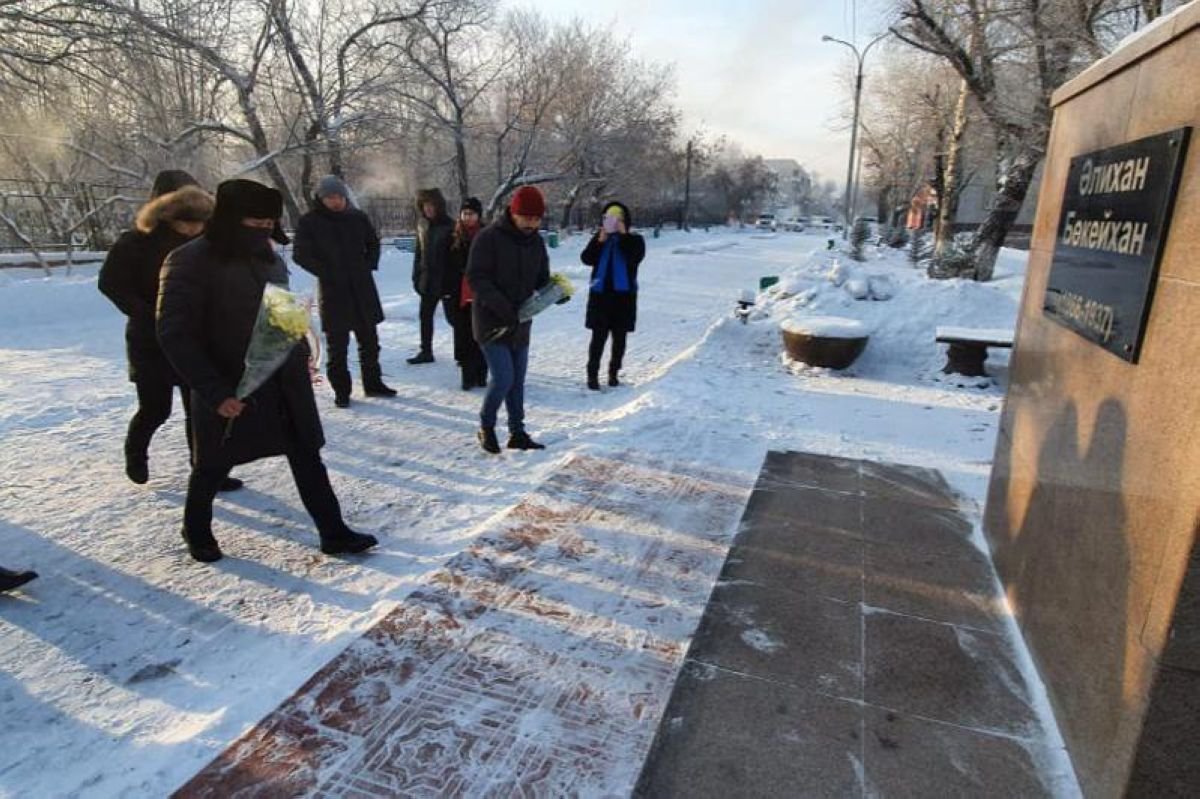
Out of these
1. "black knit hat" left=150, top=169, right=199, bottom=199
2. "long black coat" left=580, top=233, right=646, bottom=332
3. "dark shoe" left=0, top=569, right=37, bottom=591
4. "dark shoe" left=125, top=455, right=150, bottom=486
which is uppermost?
"black knit hat" left=150, top=169, right=199, bottom=199

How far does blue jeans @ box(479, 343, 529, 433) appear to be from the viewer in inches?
187

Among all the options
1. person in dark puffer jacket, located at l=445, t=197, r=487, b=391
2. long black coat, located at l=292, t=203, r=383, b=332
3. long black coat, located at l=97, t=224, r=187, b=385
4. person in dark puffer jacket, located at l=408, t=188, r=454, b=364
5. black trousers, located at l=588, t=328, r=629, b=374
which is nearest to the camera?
long black coat, located at l=97, t=224, r=187, b=385

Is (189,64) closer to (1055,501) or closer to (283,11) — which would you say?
(283,11)

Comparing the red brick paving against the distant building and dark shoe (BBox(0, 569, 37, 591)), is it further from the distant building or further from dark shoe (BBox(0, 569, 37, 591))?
the distant building

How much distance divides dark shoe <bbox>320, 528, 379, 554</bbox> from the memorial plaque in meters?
3.19

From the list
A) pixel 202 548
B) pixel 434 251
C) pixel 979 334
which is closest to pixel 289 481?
pixel 202 548

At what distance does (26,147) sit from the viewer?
46.1ft

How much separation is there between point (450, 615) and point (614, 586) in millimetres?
744

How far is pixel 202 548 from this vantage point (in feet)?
11.1

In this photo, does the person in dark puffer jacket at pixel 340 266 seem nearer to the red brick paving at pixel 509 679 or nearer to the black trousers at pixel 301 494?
the black trousers at pixel 301 494

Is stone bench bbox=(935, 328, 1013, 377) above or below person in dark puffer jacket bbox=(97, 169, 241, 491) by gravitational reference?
below

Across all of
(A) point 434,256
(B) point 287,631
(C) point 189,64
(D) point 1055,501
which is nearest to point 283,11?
(C) point 189,64

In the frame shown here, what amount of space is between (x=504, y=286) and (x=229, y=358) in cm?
203

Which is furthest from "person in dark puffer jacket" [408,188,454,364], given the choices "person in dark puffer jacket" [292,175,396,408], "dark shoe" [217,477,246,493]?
"dark shoe" [217,477,246,493]
